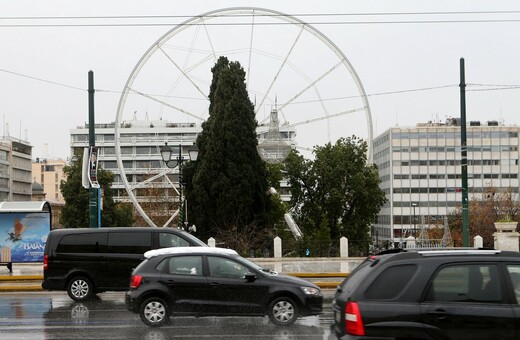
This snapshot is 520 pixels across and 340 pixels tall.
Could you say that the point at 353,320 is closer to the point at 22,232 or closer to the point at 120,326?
the point at 120,326

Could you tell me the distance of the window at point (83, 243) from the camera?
19.3 m

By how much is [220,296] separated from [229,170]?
2931 cm

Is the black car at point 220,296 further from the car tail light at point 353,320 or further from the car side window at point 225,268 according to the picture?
the car tail light at point 353,320

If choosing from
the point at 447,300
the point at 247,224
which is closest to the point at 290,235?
the point at 247,224

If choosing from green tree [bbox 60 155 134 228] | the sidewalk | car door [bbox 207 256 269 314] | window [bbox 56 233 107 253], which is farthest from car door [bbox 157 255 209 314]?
green tree [bbox 60 155 134 228]

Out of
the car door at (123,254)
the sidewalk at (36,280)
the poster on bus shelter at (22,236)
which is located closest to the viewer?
the car door at (123,254)

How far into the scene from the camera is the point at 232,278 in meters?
14.5

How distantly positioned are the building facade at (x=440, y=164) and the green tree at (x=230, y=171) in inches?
3467

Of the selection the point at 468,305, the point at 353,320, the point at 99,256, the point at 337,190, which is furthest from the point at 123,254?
the point at 337,190

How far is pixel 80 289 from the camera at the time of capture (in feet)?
63.1

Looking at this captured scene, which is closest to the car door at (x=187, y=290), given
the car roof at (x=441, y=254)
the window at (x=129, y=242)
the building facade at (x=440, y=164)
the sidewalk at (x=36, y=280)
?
the window at (x=129, y=242)

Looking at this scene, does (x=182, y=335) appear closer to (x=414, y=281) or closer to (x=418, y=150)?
(x=414, y=281)

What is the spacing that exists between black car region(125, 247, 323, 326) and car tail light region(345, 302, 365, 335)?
5945 mm

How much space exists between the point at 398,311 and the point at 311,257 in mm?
32590
